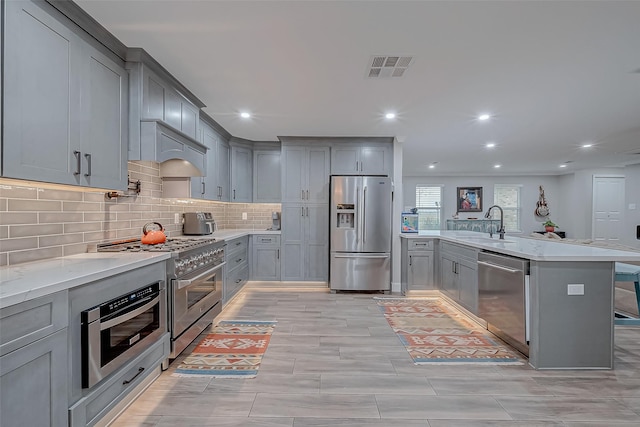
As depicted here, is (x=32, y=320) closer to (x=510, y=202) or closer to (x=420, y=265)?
A: (x=420, y=265)

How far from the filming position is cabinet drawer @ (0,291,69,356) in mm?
1155

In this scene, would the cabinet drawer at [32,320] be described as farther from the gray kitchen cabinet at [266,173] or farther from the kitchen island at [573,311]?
the gray kitchen cabinet at [266,173]

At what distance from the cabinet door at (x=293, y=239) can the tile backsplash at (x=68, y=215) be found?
1.81 m

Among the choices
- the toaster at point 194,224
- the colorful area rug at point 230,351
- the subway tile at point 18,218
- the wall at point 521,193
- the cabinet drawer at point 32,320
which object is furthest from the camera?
the wall at point 521,193

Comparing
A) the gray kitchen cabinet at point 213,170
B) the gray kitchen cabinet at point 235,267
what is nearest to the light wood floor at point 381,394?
the gray kitchen cabinet at point 235,267

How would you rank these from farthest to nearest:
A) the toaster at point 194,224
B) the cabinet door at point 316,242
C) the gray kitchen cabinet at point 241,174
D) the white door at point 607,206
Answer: the white door at point 607,206
the gray kitchen cabinet at point 241,174
the cabinet door at point 316,242
the toaster at point 194,224

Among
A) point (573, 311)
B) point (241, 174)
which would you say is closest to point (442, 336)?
point (573, 311)

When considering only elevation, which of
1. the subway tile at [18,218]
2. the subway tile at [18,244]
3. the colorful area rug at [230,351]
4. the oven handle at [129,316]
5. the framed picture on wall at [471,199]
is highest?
the framed picture on wall at [471,199]

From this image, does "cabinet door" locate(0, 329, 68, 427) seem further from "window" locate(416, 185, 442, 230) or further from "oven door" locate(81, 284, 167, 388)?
"window" locate(416, 185, 442, 230)

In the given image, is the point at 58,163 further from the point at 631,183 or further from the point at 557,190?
the point at 557,190

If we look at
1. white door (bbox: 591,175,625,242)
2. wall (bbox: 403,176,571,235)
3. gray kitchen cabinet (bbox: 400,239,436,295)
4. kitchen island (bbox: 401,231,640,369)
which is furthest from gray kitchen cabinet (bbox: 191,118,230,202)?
white door (bbox: 591,175,625,242)

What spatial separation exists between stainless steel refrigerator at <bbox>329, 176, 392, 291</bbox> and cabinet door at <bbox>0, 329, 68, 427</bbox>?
3.69 metres

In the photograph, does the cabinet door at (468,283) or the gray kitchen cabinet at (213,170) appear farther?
the gray kitchen cabinet at (213,170)

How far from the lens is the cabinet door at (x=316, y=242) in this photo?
16.6 feet
